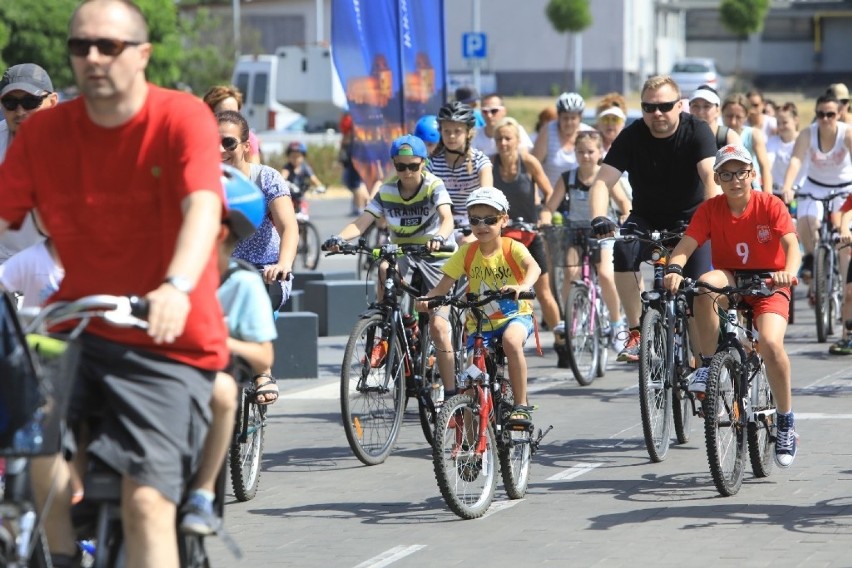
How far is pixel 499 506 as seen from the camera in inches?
318

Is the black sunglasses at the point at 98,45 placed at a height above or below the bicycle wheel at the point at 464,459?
above

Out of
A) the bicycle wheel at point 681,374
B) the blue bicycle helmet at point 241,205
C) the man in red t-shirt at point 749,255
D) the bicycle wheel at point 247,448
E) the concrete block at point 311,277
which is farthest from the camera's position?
the concrete block at point 311,277

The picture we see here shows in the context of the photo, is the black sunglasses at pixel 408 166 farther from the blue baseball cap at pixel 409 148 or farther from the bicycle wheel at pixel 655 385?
the bicycle wheel at pixel 655 385

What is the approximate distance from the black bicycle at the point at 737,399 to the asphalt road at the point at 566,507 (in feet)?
0.49

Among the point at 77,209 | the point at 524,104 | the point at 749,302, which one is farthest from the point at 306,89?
the point at 77,209

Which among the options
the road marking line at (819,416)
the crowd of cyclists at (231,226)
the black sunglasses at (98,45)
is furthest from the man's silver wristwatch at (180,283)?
the road marking line at (819,416)

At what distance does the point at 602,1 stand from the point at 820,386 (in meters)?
72.0

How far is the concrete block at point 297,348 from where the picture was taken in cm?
1243

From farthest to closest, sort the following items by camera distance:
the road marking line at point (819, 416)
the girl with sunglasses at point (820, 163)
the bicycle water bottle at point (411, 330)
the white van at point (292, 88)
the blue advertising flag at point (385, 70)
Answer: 1. the white van at point (292, 88)
2. the blue advertising flag at point (385, 70)
3. the girl with sunglasses at point (820, 163)
4. the road marking line at point (819, 416)
5. the bicycle water bottle at point (411, 330)

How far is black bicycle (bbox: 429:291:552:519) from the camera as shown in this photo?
25.1 ft

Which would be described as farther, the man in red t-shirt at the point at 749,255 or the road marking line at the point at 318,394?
the road marking line at the point at 318,394

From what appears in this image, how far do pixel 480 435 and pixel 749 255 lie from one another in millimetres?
1821

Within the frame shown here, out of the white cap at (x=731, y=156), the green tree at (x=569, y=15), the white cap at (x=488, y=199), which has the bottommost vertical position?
the white cap at (x=488, y=199)

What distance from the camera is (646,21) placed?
86938 millimetres
